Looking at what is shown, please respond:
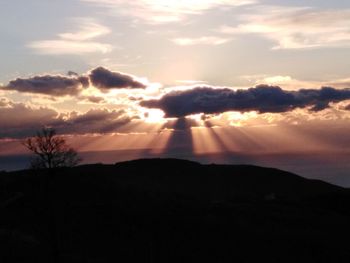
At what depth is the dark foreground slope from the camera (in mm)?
57656

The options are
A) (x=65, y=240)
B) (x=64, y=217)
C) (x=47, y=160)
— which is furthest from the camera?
(x=64, y=217)

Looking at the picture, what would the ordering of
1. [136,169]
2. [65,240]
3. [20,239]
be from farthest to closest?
[136,169] → [65,240] → [20,239]

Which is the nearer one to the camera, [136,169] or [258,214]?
[258,214]

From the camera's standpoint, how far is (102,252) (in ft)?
188

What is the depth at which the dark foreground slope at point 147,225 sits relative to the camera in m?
57.7

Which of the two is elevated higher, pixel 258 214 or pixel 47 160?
pixel 47 160

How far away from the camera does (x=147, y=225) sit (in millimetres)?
66562

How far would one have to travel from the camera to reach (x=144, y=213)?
7038 cm

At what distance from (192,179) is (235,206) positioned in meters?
36.5

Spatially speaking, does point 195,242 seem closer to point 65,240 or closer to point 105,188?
point 65,240

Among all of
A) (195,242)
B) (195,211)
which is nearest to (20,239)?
(195,242)

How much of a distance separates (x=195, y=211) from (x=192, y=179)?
40701mm

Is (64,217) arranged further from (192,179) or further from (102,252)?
(192,179)

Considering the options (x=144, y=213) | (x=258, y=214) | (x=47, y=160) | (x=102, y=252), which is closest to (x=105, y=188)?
(x=144, y=213)
